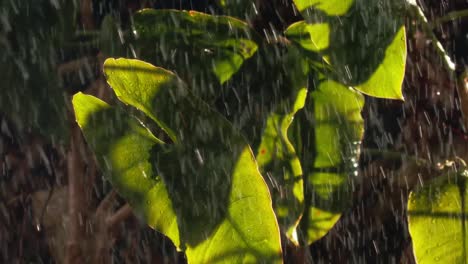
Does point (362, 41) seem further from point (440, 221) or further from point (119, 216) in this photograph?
point (119, 216)

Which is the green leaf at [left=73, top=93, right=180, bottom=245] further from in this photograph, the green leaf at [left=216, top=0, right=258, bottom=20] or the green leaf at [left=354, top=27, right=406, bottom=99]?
the green leaf at [left=216, top=0, right=258, bottom=20]

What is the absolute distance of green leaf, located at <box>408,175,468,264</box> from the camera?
988mm

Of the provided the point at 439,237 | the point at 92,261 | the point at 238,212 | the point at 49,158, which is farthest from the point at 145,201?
the point at 49,158

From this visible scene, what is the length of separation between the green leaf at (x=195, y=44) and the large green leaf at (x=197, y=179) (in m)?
0.21

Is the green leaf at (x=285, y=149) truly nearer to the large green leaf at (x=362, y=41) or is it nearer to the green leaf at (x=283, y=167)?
the green leaf at (x=283, y=167)

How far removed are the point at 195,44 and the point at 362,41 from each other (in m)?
0.27

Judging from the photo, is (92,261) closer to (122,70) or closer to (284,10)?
(284,10)

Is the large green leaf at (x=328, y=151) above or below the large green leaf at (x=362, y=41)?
below

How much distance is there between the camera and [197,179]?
85 cm

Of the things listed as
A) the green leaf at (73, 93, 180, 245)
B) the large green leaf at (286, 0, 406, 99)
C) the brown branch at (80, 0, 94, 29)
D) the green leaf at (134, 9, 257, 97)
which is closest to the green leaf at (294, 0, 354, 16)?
the large green leaf at (286, 0, 406, 99)

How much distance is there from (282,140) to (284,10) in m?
0.55

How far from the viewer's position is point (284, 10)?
1515 mm

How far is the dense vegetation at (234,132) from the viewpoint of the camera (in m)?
0.84

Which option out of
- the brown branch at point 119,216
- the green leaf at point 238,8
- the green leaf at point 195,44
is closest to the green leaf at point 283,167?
the green leaf at point 195,44
